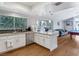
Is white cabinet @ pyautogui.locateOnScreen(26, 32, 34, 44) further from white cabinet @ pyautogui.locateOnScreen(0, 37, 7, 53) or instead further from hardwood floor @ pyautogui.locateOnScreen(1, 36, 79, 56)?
hardwood floor @ pyautogui.locateOnScreen(1, 36, 79, 56)

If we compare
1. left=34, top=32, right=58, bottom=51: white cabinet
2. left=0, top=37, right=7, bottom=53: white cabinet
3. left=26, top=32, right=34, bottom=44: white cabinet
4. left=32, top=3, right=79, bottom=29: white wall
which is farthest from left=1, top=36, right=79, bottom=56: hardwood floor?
left=26, top=32, right=34, bottom=44: white cabinet

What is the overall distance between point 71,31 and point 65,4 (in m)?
0.66

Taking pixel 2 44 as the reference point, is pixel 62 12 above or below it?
above

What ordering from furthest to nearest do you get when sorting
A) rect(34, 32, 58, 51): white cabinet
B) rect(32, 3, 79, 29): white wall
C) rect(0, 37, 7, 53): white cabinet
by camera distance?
Answer: rect(34, 32, 58, 51): white cabinet
rect(0, 37, 7, 53): white cabinet
rect(32, 3, 79, 29): white wall

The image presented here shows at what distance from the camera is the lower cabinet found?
91.4 inches

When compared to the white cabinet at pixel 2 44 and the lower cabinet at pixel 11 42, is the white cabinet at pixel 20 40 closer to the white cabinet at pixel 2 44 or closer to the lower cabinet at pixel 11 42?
the lower cabinet at pixel 11 42

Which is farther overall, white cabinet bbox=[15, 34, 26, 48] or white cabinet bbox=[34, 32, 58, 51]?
white cabinet bbox=[15, 34, 26, 48]

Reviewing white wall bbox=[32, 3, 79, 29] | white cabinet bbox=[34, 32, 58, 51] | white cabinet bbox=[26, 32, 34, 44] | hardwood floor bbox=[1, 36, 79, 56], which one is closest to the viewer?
white wall bbox=[32, 3, 79, 29]

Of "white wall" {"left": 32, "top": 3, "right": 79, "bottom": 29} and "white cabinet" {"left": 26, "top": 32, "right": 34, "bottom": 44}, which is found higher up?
"white wall" {"left": 32, "top": 3, "right": 79, "bottom": 29}

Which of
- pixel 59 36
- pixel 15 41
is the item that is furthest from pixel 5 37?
pixel 59 36

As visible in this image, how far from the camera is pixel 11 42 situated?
8.41 ft

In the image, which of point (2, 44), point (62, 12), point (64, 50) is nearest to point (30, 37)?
point (2, 44)

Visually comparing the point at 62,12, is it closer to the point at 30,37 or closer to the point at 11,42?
the point at 11,42

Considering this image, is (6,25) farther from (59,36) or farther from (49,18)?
(59,36)
